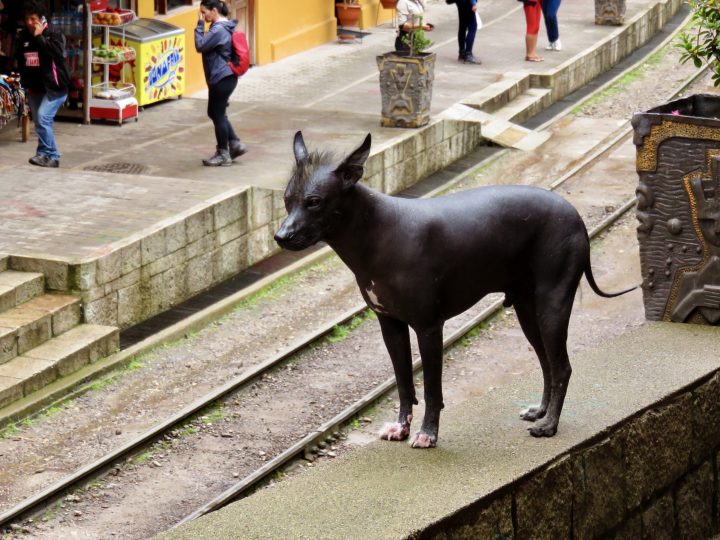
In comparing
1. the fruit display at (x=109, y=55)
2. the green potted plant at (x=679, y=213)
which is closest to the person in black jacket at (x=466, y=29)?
the fruit display at (x=109, y=55)

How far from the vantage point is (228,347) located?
12672mm

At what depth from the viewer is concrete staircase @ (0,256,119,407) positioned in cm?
1105

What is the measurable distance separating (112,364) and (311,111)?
861 cm

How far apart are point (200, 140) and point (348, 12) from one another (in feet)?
31.0

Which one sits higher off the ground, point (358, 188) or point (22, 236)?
point (358, 188)

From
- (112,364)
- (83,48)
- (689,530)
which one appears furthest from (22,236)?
(689,530)

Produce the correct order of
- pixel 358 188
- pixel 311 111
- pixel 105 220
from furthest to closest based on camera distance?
1. pixel 311 111
2. pixel 105 220
3. pixel 358 188

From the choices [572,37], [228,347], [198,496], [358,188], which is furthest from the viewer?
[572,37]

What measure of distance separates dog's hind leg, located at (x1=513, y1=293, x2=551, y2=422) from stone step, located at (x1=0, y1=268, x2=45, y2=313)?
603 cm

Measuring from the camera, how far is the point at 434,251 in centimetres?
616

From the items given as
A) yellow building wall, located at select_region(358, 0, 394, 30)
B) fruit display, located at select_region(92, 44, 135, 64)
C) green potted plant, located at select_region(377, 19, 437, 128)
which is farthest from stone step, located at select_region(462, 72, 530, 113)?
fruit display, located at select_region(92, 44, 135, 64)

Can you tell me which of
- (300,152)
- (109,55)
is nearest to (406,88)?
(109,55)

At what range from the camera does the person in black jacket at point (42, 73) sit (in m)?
15.3

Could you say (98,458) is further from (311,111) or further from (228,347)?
(311,111)
